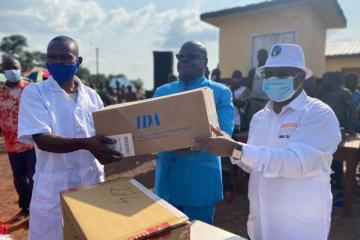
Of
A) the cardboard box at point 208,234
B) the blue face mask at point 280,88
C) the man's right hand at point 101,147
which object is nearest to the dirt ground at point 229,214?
the cardboard box at point 208,234

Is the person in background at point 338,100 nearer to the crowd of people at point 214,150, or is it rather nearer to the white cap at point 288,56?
the crowd of people at point 214,150

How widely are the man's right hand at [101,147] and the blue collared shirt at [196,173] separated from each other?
68cm

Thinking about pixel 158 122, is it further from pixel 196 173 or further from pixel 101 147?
pixel 196 173

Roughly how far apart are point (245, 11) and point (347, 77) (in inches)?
122

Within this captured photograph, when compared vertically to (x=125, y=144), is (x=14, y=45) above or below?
above

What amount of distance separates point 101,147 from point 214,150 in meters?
0.62

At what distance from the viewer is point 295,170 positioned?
169 cm

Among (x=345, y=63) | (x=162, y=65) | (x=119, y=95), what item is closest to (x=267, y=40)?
(x=162, y=65)

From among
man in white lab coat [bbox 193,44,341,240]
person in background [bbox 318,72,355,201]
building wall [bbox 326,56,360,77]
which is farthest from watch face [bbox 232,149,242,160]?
building wall [bbox 326,56,360,77]

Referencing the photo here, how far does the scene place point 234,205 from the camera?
5359 mm

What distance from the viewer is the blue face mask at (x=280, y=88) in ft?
6.34

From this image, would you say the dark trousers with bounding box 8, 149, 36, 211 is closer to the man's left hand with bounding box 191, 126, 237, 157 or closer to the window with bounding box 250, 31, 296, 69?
the man's left hand with bounding box 191, 126, 237, 157

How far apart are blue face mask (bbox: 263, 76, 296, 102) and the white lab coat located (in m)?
1.14

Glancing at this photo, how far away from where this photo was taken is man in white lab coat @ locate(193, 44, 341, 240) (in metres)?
1.70
